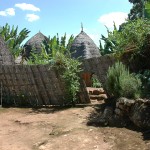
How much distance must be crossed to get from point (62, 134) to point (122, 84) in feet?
7.07

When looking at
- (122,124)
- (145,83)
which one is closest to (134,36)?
(145,83)

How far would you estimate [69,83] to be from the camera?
9438 millimetres

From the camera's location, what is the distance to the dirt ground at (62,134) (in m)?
5.24

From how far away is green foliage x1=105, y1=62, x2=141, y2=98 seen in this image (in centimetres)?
703

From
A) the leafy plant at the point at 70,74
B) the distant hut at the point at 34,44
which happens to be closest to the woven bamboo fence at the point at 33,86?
the leafy plant at the point at 70,74

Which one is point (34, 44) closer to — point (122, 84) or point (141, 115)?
point (122, 84)

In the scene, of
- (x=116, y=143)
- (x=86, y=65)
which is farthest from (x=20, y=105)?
(x=116, y=143)

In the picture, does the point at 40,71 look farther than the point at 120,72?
Yes

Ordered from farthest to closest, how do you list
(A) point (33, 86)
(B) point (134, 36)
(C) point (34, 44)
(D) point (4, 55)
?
(C) point (34, 44)
(D) point (4, 55)
(A) point (33, 86)
(B) point (134, 36)

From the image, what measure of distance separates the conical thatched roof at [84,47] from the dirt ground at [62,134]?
10.4 meters

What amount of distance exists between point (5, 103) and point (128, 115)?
5.63m

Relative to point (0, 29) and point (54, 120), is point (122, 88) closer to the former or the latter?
point (54, 120)

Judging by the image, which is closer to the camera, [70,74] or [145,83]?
[145,83]

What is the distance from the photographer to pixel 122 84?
287 inches
